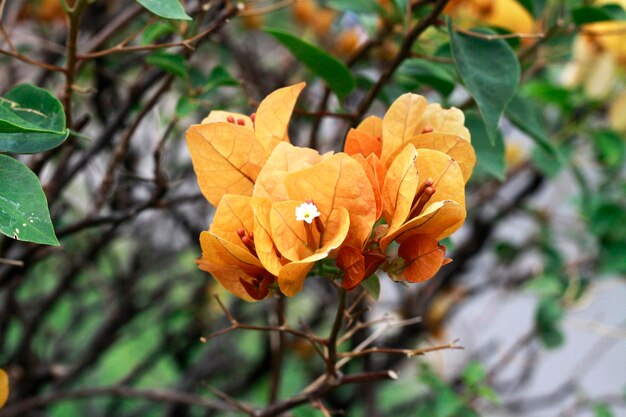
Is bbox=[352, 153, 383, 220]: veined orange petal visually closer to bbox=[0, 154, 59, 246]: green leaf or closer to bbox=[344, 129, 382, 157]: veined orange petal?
bbox=[344, 129, 382, 157]: veined orange petal

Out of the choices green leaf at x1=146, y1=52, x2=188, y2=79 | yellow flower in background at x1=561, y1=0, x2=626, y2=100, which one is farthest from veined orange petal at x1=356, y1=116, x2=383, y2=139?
yellow flower in background at x1=561, y1=0, x2=626, y2=100

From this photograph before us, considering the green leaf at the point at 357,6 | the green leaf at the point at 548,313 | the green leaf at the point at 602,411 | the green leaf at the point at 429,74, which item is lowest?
the green leaf at the point at 602,411

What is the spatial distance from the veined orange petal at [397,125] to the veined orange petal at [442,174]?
0.03 meters

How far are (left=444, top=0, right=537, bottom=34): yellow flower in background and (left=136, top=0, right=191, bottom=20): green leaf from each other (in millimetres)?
469

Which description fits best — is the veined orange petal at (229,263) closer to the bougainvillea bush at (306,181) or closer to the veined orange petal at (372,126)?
the bougainvillea bush at (306,181)

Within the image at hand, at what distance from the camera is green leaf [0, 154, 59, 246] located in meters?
0.34

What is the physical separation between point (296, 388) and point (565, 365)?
1.11m

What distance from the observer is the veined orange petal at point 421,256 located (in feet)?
1.19

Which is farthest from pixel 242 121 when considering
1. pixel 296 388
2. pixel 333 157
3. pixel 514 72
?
pixel 296 388

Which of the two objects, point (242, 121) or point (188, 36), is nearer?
point (242, 121)

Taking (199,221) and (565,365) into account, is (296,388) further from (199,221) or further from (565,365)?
(565,365)

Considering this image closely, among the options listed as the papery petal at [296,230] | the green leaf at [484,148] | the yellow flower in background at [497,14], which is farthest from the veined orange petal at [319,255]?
the yellow flower in background at [497,14]

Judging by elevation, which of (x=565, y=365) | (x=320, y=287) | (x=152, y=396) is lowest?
(x=565, y=365)

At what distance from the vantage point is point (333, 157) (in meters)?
0.35
